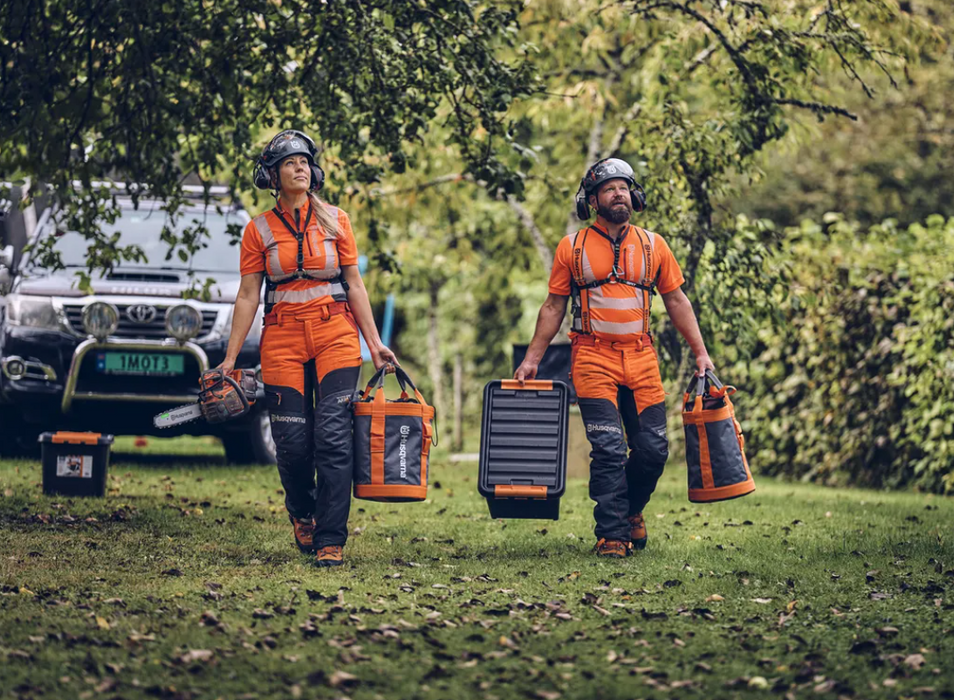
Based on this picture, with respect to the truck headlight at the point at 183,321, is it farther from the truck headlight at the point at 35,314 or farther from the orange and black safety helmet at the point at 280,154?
the orange and black safety helmet at the point at 280,154

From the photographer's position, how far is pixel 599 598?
6.16 meters

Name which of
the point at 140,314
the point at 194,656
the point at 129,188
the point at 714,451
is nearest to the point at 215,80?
the point at 129,188

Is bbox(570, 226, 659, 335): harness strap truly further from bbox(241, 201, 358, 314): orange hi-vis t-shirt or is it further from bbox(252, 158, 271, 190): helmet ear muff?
bbox(252, 158, 271, 190): helmet ear muff

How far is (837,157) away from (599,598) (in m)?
19.0

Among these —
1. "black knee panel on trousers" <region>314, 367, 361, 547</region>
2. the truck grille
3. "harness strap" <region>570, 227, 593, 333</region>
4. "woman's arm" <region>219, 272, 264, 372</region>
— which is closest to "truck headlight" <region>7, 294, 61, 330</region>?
the truck grille

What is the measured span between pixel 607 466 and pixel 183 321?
15.4 feet

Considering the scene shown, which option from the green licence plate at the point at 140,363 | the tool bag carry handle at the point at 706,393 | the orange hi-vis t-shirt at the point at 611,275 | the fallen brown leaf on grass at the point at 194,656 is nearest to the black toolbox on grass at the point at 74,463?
the green licence plate at the point at 140,363

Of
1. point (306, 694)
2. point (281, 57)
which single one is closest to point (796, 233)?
point (281, 57)

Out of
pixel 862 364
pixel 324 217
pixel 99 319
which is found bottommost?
pixel 862 364

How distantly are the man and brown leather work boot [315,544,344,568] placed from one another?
1.39 meters

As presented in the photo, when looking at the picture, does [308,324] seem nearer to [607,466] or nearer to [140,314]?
[607,466]

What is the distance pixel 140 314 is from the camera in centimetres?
1077

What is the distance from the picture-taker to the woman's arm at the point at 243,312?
6953mm

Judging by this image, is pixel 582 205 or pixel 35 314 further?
pixel 35 314
